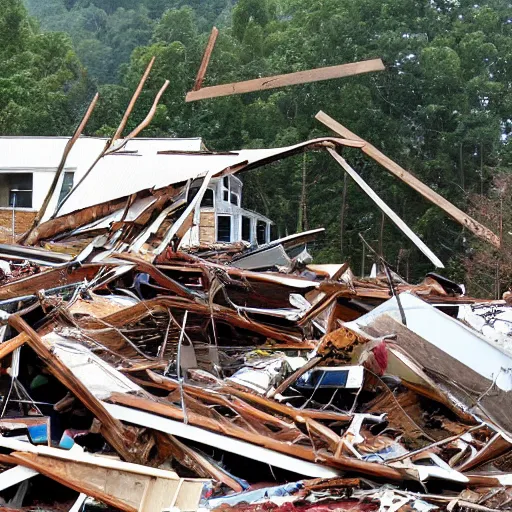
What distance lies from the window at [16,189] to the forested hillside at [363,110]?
33.1 ft

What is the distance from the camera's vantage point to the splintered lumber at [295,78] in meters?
11.0

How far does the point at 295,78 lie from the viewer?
11219 mm

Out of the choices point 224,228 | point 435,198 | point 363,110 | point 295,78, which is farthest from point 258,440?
point 363,110

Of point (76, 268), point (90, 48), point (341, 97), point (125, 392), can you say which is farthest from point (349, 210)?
point (90, 48)

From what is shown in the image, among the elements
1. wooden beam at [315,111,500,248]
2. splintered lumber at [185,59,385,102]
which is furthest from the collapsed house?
splintered lumber at [185,59,385,102]

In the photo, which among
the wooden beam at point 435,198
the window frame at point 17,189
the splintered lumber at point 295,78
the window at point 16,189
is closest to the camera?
the wooden beam at point 435,198

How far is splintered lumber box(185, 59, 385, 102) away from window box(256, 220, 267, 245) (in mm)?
19163

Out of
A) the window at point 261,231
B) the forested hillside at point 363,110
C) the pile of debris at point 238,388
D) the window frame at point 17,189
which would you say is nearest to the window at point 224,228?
the window at point 261,231

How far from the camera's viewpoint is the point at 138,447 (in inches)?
261

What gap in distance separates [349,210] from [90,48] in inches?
1469

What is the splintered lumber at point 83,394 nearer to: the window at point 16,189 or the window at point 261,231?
the window at point 16,189

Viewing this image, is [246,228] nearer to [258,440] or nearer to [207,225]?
[207,225]

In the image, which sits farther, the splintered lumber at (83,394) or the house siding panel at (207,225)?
the house siding panel at (207,225)

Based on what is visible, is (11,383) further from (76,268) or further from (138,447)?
(76,268)
